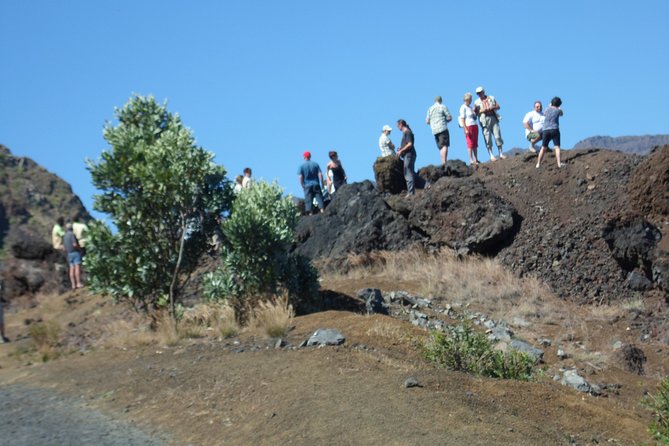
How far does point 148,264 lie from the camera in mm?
15180

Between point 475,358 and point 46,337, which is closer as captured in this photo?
point 475,358

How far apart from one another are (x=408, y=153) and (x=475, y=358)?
12.5 metres

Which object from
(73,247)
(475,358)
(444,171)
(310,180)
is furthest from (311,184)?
(475,358)

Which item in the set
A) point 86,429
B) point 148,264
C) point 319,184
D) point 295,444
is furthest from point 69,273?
point 295,444

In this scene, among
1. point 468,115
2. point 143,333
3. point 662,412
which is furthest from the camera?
point 468,115

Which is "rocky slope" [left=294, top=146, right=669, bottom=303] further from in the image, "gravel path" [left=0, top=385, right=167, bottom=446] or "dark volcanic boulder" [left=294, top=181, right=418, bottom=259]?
"gravel path" [left=0, top=385, right=167, bottom=446]

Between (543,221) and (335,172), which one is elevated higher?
(335,172)

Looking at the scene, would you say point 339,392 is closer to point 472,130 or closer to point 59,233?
point 472,130

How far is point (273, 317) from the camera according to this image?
44.0 ft

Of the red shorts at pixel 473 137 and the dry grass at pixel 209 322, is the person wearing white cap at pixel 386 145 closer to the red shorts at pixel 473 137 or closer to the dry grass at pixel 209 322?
the red shorts at pixel 473 137

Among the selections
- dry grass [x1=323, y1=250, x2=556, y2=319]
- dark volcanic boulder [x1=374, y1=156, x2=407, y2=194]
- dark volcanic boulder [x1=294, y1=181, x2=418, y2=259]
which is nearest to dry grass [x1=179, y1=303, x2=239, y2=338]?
dry grass [x1=323, y1=250, x2=556, y2=319]

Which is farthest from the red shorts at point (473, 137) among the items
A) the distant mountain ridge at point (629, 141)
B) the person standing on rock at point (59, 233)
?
the distant mountain ridge at point (629, 141)

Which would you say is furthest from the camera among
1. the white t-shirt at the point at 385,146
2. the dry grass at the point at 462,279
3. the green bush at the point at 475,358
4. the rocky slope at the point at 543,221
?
the white t-shirt at the point at 385,146

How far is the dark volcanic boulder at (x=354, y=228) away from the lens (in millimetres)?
20844
